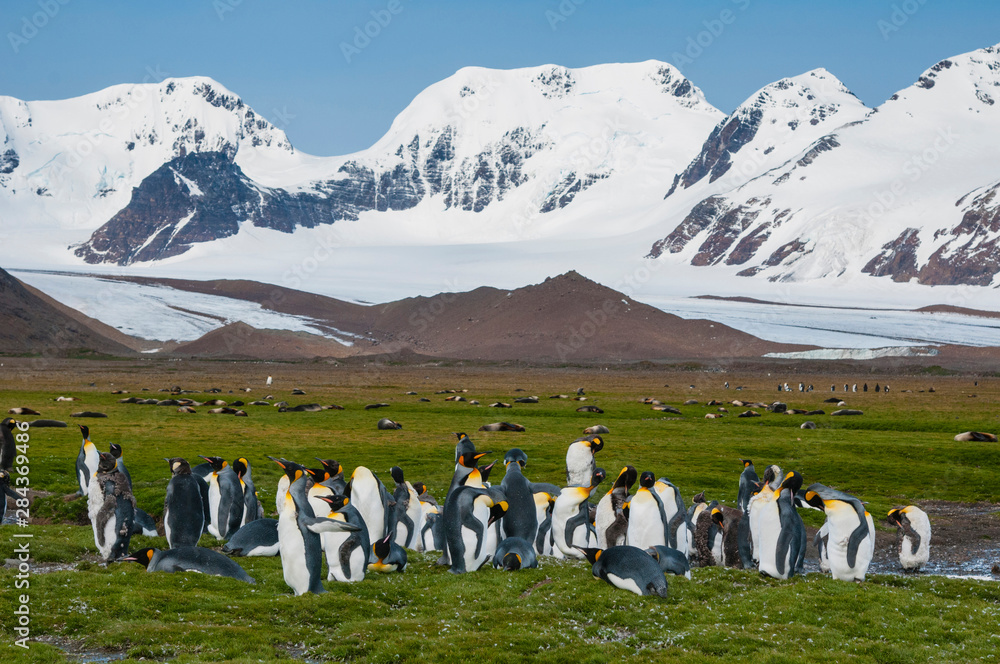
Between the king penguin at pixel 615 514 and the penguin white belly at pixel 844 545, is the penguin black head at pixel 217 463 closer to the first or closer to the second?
the king penguin at pixel 615 514

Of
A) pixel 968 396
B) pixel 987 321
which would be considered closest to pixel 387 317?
pixel 987 321

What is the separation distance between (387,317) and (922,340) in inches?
3555

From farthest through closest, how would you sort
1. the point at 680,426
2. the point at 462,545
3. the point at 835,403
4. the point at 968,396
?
the point at 968,396
the point at 835,403
the point at 680,426
the point at 462,545

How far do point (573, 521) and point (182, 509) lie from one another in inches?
218

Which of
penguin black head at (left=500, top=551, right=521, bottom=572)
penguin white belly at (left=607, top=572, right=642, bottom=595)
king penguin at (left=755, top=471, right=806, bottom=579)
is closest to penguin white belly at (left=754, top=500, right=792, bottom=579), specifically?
king penguin at (left=755, top=471, right=806, bottom=579)

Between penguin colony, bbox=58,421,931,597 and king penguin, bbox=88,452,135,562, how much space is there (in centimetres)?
2

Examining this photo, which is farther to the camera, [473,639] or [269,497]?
[269,497]

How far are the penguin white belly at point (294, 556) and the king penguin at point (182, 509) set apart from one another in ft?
9.42

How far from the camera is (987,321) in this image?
161625mm

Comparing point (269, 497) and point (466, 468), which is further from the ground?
point (466, 468)

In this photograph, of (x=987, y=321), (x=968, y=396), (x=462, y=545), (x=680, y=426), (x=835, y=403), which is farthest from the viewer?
(x=987, y=321)

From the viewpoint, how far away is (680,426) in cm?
3219

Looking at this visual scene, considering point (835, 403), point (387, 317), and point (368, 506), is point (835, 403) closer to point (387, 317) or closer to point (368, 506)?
point (368, 506)

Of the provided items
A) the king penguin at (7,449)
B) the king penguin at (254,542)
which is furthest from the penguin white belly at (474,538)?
the king penguin at (7,449)
